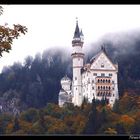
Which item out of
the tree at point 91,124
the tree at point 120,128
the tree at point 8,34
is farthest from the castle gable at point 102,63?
the tree at point 8,34

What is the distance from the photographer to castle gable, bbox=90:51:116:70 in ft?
95.6

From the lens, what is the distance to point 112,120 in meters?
21.1

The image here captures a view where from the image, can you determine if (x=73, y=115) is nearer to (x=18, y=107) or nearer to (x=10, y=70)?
(x=18, y=107)

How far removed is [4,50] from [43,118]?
61.0ft

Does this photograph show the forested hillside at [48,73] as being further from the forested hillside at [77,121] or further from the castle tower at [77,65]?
the forested hillside at [77,121]

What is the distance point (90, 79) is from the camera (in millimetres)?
29125

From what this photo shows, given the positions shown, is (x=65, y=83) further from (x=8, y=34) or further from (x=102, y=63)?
(x=8, y=34)

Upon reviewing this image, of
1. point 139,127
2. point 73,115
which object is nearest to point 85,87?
point 73,115

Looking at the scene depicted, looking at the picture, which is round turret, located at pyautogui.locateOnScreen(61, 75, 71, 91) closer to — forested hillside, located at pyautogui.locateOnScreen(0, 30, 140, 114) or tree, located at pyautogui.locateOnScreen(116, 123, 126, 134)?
forested hillside, located at pyautogui.locateOnScreen(0, 30, 140, 114)

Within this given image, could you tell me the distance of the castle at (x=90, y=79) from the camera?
28403mm

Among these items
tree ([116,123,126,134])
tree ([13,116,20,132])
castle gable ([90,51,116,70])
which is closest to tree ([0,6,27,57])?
tree ([116,123,126,134])

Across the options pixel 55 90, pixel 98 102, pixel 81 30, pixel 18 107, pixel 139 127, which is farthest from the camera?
pixel 81 30

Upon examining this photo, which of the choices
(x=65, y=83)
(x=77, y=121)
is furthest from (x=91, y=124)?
(x=65, y=83)

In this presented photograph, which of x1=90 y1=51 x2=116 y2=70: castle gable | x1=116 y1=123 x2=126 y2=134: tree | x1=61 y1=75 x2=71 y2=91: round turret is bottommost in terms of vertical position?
x1=116 y1=123 x2=126 y2=134: tree
